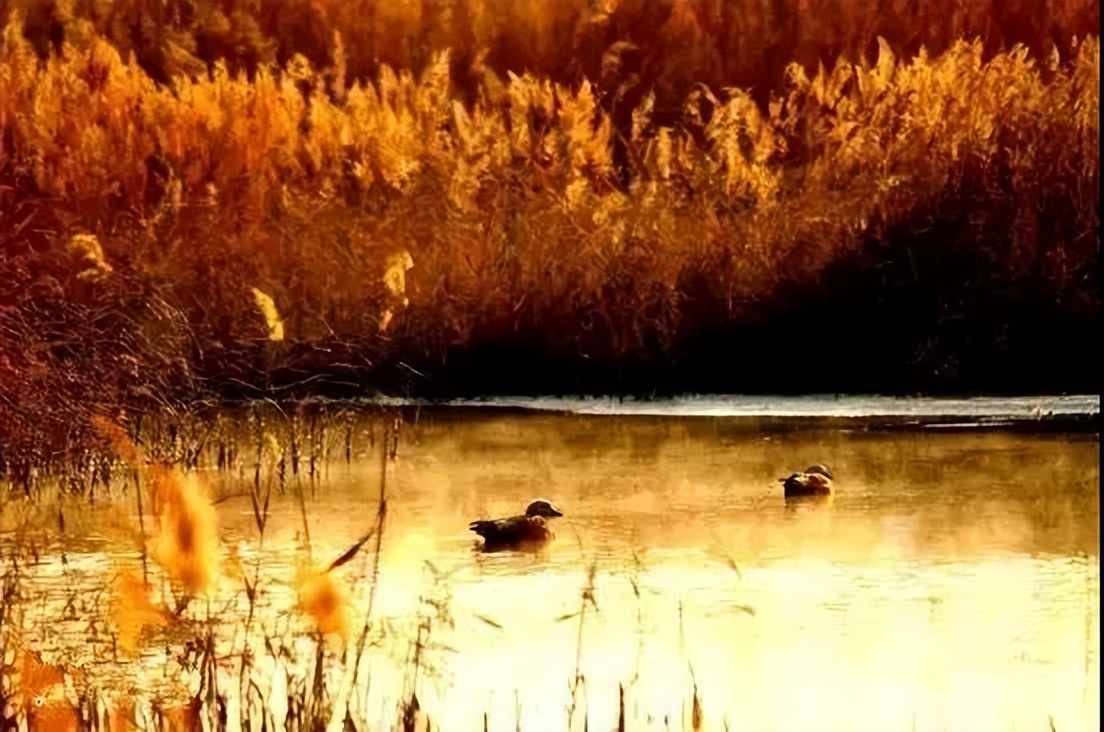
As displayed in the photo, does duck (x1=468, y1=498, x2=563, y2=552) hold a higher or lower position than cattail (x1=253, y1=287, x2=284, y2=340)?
lower

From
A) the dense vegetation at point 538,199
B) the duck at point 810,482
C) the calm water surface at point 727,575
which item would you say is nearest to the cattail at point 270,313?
the dense vegetation at point 538,199

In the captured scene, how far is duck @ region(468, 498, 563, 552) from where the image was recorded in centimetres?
248

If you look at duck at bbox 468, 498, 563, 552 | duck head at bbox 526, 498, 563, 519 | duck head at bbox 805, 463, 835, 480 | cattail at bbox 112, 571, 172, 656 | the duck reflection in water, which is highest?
duck head at bbox 805, 463, 835, 480

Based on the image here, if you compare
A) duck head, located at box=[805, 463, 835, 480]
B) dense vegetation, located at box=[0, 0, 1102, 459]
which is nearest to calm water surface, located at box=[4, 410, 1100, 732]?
duck head, located at box=[805, 463, 835, 480]

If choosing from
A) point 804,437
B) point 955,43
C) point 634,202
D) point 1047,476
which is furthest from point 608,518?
point 955,43

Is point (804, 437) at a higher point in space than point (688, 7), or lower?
lower

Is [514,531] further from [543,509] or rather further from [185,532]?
[185,532]

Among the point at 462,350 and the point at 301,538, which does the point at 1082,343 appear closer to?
the point at 462,350

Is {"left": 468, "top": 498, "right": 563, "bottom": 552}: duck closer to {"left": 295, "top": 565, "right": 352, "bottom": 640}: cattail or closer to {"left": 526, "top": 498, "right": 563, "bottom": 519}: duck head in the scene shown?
{"left": 526, "top": 498, "right": 563, "bottom": 519}: duck head

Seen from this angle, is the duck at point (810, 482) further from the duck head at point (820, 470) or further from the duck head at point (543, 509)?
the duck head at point (543, 509)

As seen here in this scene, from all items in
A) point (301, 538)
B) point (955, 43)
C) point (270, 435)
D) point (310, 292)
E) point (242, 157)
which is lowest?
point (301, 538)

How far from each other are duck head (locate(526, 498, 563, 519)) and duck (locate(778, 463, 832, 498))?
1.12 feet

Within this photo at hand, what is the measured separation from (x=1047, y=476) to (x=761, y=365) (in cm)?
46

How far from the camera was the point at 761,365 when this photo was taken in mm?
2529
